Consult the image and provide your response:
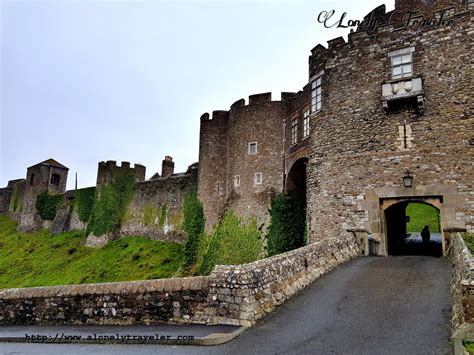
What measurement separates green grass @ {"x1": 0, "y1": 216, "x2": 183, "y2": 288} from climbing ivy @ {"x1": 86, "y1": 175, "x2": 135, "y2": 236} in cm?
199

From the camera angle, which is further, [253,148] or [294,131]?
[253,148]

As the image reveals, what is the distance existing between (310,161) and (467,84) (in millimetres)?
7001

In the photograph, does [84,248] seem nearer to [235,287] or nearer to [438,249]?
[438,249]

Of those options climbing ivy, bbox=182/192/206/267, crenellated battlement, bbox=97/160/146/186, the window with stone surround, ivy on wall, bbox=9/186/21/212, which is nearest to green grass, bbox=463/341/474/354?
the window with stone surround

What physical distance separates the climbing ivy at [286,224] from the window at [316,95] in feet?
19.3

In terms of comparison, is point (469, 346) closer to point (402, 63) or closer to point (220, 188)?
point (402, 63)

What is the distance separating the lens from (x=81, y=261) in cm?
3409

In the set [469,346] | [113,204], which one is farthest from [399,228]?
[113,204]

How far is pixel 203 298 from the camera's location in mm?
7961

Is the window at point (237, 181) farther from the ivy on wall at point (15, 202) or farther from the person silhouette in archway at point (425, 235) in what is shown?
the ivy on wall at point (15, 202)

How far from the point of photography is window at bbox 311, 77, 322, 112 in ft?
61.8

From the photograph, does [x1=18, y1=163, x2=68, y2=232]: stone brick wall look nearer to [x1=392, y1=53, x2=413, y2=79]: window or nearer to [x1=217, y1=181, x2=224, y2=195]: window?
[x1=217, y1=181, x2=224, y2=195]: window

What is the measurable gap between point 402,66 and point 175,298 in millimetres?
13373

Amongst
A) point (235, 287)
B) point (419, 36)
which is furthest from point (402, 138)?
point (235, 287)
